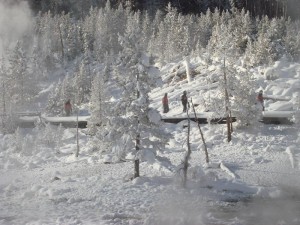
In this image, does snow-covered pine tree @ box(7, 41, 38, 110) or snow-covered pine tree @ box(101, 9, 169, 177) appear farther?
snow-covered pine tree @ box(7, 41, 38, 110)

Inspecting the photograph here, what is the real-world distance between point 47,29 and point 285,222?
104m

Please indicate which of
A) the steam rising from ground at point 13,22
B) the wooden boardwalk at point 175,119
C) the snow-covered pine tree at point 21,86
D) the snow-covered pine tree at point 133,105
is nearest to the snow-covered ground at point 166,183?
the wooden boardwalk at point 175,119

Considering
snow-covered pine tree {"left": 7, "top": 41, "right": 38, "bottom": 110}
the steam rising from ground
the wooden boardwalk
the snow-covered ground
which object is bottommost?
the snow-covered ground

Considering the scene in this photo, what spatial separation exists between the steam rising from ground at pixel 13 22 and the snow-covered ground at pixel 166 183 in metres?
98.2

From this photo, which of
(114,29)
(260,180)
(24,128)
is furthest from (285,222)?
Answer: (114,29)

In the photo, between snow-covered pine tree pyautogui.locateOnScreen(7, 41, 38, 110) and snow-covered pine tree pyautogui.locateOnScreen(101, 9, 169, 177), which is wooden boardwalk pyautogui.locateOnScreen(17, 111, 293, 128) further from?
snow-covered pine tree pyautogui.locateOnScreen(7, 41, 38, 110)

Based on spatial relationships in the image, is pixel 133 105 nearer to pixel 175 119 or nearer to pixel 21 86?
pixel 175 119

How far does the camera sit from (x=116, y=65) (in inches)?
799

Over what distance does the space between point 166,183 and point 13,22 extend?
438 feet

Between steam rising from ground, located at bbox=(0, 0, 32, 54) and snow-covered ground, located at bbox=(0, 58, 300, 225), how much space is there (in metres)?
98.2

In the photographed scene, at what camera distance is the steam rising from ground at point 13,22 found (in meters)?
128

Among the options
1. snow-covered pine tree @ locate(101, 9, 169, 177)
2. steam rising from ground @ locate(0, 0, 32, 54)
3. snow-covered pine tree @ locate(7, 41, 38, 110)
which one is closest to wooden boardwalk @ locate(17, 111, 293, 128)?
snow-covered pine tree @ locate(101, 9, 169, 177)

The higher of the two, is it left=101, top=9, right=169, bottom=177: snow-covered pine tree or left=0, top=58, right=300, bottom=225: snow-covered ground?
left=101, top=9, right=169, bottom=177: snow-covered pine tree

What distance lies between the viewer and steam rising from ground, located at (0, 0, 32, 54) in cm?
12836
